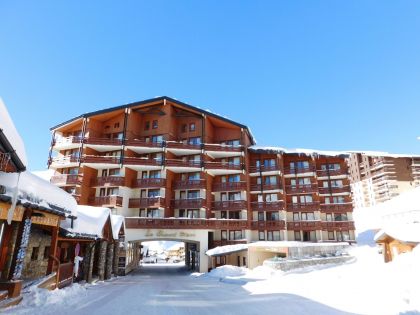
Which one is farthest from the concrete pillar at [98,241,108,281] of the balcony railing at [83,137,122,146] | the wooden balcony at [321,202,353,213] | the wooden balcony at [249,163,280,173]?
the wooden balcony at [321,202,353,213]

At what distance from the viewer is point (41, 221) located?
1269 cm

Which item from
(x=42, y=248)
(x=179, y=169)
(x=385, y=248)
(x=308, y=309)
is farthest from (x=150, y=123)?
(x=308, y=309)

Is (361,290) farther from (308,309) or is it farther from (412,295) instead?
(308,309)

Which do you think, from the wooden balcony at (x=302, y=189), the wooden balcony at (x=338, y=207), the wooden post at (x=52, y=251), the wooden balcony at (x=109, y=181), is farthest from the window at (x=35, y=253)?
the wooden balcony at (x=338, y=207)

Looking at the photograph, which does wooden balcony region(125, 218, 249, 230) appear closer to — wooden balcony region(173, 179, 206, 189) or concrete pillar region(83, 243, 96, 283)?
wooden balcony region(173, 179, 206, 189)

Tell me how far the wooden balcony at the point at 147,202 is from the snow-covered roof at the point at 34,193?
18.6 meters

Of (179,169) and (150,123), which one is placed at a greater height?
(150,123)

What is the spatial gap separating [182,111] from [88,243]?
81.7 ft

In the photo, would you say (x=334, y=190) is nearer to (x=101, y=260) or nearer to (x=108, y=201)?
(x=108, y=201)

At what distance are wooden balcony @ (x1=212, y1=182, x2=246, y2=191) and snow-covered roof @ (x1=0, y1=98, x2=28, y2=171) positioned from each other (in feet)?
96.6

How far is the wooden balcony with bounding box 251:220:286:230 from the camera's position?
3741 cm

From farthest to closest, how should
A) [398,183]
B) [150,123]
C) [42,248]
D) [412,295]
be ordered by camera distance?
[398,183]
[150,123]
[42,248]
[412,295]

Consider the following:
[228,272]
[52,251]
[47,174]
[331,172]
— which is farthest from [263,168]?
[52,251]

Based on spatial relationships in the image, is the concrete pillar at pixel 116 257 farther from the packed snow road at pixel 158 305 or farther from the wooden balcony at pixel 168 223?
the packed snow road at pixel 158 305
